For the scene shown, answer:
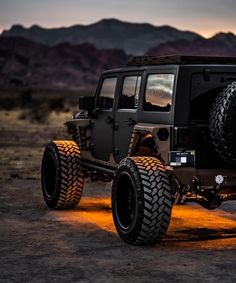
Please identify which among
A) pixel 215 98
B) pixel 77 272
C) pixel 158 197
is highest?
pixel 215 98

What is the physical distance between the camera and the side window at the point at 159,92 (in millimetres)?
6871

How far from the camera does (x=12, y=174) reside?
1336 cm

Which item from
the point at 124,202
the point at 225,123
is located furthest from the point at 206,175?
the point at 124,202

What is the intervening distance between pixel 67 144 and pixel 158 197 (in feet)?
9.98

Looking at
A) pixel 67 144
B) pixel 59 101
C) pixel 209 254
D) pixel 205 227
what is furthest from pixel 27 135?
pixel 59 101

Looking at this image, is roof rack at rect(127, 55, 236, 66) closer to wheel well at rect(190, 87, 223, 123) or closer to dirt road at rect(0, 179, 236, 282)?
wheel well at rect(190, 87, 223, 123)

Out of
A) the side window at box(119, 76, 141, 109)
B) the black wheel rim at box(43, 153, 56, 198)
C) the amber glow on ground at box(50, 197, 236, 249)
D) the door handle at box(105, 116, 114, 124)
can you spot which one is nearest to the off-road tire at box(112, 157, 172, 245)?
the amber glow on ground at box(50, 197, 236, 249)

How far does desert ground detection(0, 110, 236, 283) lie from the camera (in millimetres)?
5547

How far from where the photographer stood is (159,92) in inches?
280

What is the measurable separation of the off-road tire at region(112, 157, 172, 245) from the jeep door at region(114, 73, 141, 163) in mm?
842

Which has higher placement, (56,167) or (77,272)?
(56,167)

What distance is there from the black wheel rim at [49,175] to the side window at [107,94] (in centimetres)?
134

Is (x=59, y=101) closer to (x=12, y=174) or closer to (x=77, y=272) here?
(x=12, y=174)

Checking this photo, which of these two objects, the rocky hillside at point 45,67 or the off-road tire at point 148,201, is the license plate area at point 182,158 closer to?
the off-road tire at point 148,201
